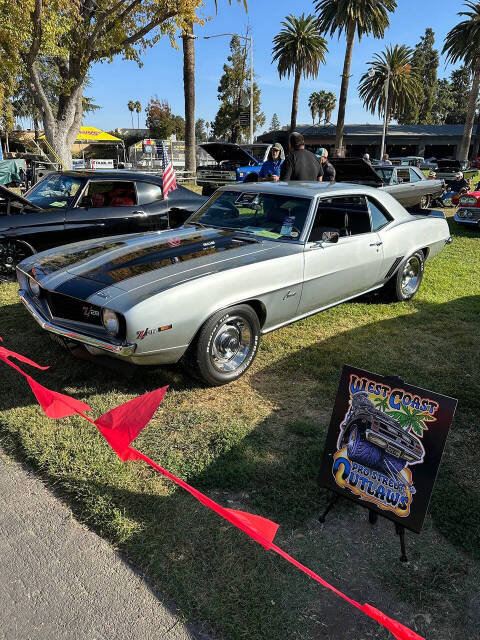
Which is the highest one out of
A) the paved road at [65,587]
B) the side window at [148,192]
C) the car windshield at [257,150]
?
the car windshield at [257,150]

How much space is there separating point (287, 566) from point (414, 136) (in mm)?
52014

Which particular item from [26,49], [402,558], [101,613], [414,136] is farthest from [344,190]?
[414,136]

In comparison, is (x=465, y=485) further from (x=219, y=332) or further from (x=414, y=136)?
(x=414, y=136)

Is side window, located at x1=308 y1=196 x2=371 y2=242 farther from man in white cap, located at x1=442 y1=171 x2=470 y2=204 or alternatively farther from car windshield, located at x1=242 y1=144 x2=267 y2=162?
car windshield, located at x1=242 y1=144 x2=267 y2=162

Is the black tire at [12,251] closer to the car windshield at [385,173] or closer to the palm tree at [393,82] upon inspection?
the car windshield at [385,173]

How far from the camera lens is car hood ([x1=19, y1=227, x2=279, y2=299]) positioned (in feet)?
11.1

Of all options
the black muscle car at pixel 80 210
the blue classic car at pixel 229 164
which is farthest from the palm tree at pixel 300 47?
the black muscle car at pixel 80 210

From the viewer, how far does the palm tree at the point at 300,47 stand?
40.1 m

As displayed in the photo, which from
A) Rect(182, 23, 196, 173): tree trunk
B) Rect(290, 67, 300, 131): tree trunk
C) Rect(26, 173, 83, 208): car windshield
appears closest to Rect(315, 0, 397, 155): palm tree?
Rect(290, 67, 300, 131): tree trunk

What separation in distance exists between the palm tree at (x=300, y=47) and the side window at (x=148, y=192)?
3591 centimetres

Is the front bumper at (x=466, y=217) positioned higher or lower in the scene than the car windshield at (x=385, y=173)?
lower

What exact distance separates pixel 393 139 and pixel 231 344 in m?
50.4

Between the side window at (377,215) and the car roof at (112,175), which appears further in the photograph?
the car roof at (112,175)

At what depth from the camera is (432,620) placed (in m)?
1.90
